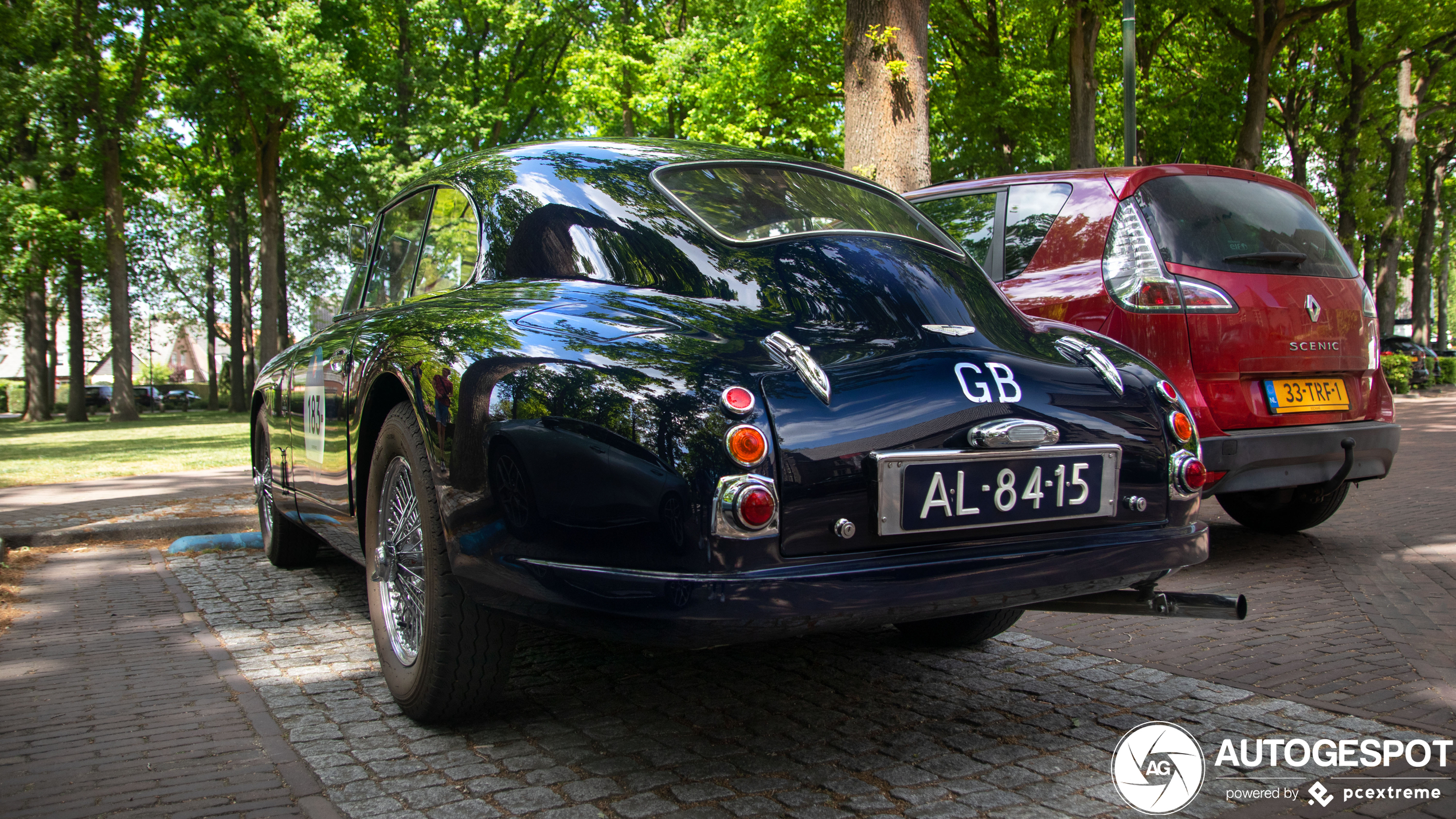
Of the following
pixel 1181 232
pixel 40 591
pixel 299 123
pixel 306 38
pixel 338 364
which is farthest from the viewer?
pixel 299 123

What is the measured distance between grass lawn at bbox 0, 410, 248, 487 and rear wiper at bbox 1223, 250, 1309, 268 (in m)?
10.5

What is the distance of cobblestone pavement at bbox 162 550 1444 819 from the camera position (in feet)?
8.29

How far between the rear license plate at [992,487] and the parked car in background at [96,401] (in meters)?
52.7

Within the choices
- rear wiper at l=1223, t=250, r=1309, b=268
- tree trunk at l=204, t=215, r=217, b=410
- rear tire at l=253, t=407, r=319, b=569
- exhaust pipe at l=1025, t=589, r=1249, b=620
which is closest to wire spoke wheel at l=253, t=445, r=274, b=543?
rear tire at l=253, t=407, r=319, b=569

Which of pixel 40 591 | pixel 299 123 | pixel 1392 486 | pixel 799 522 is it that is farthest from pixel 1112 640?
pixel 299 123

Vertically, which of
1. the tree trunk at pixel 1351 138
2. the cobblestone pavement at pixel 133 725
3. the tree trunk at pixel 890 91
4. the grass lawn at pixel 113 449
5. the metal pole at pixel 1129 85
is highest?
the tree trunk at pixel 1351 138

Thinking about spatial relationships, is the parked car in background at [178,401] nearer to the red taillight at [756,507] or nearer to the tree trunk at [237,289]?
the tree trunk at [237,289]

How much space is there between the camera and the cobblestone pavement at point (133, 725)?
2.59 m

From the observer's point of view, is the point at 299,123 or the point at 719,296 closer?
the point at 719,296

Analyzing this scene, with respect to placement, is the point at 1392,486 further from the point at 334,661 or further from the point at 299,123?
the point at 299,123

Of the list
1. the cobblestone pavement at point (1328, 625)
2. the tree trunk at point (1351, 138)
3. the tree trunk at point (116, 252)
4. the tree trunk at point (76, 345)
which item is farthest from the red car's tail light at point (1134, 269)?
the tree trunk at point (76, 345)

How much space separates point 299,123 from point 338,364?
26150 mm

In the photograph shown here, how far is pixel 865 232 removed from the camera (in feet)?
10.3

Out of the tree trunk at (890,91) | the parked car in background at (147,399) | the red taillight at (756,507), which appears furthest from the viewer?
the parked car in background at (147,399)
